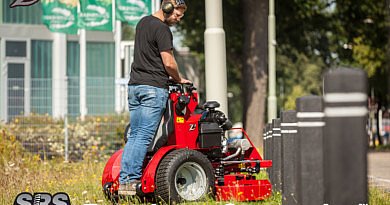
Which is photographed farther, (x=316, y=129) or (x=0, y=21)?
(x=0, y=21)

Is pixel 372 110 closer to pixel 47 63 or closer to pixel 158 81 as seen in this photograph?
pixel 47 63

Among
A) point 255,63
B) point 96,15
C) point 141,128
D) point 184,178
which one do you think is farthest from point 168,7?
point 255,63

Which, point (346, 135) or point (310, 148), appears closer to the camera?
point (346, 135)

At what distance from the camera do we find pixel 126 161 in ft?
29.1

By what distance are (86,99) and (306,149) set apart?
614 inches

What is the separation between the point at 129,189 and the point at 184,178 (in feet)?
1.74

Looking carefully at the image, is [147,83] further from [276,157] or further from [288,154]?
[276,157]

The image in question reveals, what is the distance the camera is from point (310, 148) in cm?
629

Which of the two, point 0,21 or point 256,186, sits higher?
point 0,21

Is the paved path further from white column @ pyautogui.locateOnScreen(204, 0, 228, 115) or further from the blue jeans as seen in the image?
the blue jeans

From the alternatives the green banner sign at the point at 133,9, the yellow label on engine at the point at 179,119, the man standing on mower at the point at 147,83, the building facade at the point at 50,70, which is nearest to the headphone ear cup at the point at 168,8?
the man standing on mower at the point at 147,83

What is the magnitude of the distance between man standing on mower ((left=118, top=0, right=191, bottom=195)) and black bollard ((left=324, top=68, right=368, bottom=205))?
13.5 feet

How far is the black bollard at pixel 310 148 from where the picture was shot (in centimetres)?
612

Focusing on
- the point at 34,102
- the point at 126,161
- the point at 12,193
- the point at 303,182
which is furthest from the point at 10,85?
the point at 303,182
